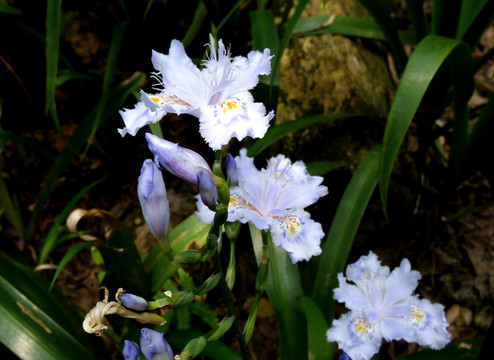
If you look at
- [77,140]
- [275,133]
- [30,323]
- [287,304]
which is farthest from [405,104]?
[77,140]

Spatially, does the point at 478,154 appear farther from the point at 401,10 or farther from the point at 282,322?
the point at 401,10

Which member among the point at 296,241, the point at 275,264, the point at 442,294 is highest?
the point at 296,241

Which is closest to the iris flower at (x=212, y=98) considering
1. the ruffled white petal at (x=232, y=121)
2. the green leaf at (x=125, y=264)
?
the ruffled white petal at (x=232, y=121)

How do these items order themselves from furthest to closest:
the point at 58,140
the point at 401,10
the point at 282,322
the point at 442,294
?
the point at 401,10
the point at 58,140
the point at 442,294
the point at 282,322

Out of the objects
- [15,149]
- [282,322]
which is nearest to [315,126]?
[282,322]

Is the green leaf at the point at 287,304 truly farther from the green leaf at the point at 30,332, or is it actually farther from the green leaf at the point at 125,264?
the green leaf at the point at 30,332
